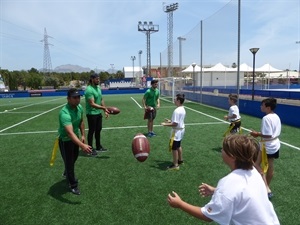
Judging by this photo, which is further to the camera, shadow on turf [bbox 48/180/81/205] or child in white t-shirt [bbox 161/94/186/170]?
child in white t-shirt [bbox 161/94/186/170]

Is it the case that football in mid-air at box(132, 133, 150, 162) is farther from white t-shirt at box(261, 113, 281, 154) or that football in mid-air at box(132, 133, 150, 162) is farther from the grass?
white t-shirt at box(261, 113, 281, 154)

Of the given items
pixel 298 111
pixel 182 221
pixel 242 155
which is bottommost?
pixel 182 221

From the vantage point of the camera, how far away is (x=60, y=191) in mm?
5453

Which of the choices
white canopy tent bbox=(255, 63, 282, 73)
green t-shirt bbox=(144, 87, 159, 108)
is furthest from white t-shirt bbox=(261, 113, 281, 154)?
white canopy tent bbox=(255, 63, 282, 73)

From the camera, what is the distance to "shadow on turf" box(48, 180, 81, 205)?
5.02 metres

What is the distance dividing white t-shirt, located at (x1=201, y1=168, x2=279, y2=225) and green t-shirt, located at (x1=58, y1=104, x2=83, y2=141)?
343 centimetres

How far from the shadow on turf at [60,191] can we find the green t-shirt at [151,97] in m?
5.35

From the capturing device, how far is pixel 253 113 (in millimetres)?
15156

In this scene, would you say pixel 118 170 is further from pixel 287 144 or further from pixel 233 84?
pixel 233 84

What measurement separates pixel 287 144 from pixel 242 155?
7666 millimetres

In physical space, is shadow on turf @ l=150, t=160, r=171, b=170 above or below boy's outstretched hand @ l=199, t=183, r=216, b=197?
below

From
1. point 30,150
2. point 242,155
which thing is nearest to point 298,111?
point 30,150

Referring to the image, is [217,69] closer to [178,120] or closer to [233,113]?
[233,113]

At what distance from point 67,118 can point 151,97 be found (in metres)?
6.07
